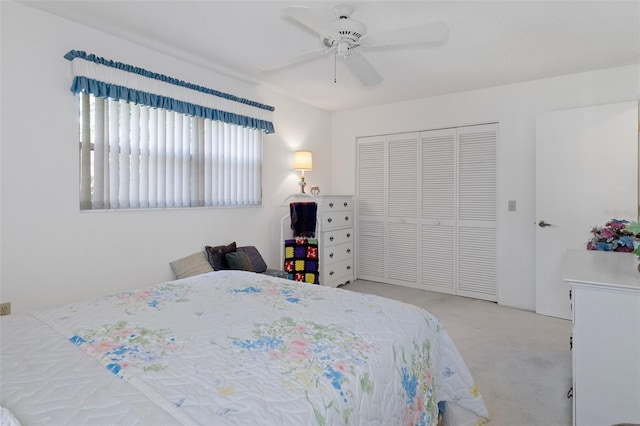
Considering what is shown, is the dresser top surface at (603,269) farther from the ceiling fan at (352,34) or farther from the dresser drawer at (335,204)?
the dresser drawer at (335,204)

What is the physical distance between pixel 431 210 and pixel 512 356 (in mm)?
2117

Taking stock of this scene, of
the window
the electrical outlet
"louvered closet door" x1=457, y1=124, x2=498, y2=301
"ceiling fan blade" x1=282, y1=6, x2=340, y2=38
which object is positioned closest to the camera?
"ceiling fan blade" x1=282, y1=6, x2=340, y2=38

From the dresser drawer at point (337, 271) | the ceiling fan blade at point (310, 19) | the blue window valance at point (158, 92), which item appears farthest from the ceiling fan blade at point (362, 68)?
the dresser drawer at point (337, 271)

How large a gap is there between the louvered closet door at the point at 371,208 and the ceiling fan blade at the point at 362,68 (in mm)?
2229

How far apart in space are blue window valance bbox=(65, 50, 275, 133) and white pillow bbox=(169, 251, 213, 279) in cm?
130

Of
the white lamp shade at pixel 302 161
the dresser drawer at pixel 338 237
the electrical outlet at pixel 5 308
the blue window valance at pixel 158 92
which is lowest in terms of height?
the electrical outlet at pixel 5 308

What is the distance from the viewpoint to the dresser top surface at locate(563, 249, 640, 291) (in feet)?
5.00

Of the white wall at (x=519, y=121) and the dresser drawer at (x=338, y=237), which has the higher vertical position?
the white wall at (x=519, y=121)

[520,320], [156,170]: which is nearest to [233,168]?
[156,170]

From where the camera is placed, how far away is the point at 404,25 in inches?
97.6

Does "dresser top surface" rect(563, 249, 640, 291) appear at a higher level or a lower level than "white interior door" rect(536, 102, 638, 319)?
lower

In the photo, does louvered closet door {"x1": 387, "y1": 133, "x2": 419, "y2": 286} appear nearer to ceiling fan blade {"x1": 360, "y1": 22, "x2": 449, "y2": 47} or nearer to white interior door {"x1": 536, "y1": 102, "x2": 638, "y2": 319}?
white interior door {"x1": 536, "y1": 102, "x2": 638, "y2": 319}

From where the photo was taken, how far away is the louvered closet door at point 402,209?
4555 millimetres

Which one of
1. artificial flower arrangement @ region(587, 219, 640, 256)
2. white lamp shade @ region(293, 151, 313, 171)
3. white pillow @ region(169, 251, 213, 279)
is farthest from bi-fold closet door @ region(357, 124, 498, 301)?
white pillow @ region(169, 251, 213, 279)
